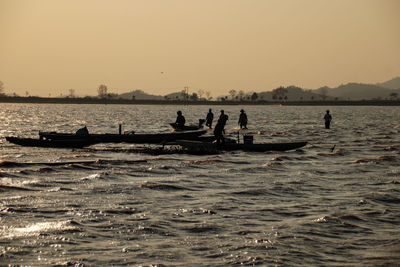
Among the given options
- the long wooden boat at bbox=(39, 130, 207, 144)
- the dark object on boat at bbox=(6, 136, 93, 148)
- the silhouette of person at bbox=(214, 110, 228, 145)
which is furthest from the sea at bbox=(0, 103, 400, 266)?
the long wooden boat at bbox=(39, 130, 207, 144)

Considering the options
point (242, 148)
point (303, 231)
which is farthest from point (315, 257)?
point (242, 148)

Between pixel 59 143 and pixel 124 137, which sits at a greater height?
pixel 124 137

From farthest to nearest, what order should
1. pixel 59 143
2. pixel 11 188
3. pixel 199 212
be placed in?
pixel 59 143 → pixel 11 188 → pixel 199 212

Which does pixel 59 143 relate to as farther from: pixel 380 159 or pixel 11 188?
pixel 380 159

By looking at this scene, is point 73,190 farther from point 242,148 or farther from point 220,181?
point 242,148

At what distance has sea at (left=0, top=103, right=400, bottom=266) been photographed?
522 inches

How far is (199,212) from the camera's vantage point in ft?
57.5

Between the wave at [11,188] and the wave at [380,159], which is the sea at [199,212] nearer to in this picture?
the wave at [11,188]

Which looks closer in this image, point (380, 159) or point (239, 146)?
point (380, 159)

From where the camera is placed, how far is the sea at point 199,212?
43.5 ft

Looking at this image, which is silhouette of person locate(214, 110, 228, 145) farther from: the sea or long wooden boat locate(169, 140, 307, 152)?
the sea

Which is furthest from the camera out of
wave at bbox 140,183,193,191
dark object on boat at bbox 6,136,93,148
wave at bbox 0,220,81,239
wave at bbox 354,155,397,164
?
dark object on boat at bbox 6,136,93,148

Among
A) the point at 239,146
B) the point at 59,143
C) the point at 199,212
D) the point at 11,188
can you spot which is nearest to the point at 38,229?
the point at 199,212

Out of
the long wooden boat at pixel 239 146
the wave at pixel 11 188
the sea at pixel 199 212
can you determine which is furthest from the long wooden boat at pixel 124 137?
the wave at pixel 11 188
